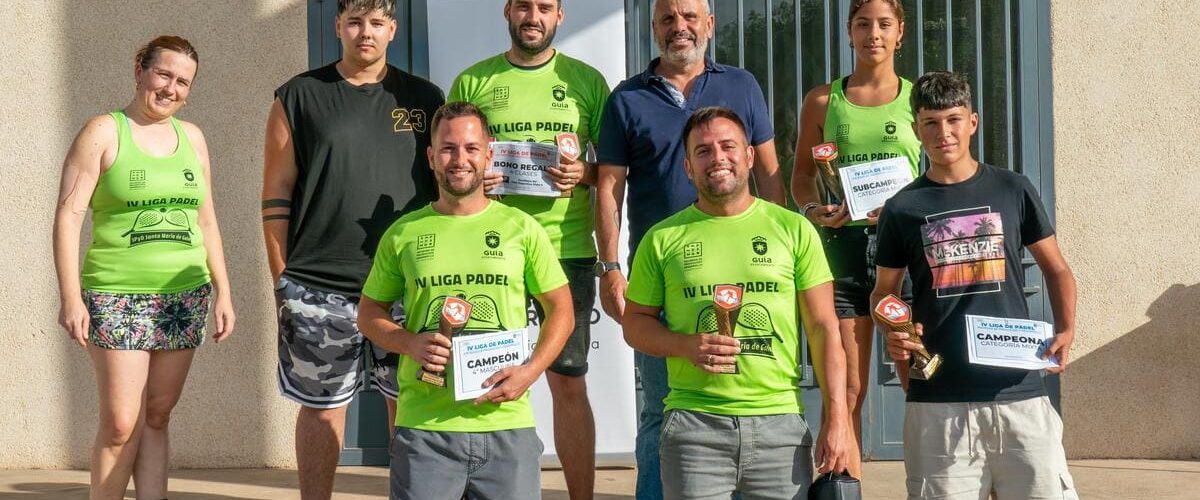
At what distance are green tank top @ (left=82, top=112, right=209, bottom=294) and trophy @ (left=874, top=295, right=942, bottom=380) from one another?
2.44m

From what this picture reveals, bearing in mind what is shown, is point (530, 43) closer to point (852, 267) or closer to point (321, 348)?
point (321, 348)

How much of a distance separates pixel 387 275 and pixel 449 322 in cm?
36

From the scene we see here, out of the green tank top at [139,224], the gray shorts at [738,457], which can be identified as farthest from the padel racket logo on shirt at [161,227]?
the gray shorts at [738,457]

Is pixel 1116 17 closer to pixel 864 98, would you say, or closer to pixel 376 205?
pixel 864 98

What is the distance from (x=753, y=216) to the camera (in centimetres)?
353

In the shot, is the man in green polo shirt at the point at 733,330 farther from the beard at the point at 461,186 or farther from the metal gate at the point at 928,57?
the metal gate at the point at 928,57

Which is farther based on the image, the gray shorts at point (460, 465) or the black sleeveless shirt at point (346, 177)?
the black sleeveless shirt at point (346, 177)

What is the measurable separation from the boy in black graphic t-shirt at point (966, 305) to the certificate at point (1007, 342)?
42mm

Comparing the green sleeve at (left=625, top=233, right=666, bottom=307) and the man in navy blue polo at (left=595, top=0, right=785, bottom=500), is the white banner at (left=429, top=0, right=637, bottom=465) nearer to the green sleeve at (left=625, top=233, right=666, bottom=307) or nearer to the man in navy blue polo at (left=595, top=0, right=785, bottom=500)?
the man in navy blue polo at (left=595, top=0, right=785, bottom=500)

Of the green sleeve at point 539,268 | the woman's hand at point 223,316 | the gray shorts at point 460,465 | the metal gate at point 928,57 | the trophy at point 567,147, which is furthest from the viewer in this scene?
the metal gate at point 928,57

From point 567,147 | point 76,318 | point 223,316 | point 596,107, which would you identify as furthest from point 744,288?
point 76,318

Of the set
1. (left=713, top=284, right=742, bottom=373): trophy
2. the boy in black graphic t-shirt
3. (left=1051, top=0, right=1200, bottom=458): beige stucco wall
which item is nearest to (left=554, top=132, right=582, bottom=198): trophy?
(left=713, top=284, right=742, bottom=373): trophy

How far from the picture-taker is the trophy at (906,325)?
3.45 metres

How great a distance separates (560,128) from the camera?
13.8 feet
